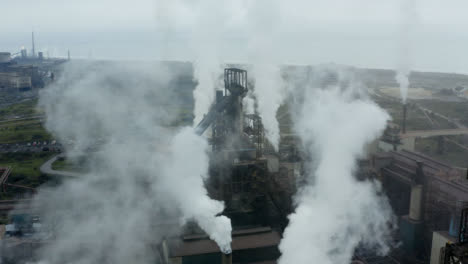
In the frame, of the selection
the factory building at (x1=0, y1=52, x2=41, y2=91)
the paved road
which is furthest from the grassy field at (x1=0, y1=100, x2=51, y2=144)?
the factory building at (x1=0, y1=52, x2=41, y2=91)

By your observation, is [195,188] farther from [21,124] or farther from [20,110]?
[20,110]

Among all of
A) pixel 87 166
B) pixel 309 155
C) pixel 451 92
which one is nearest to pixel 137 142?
pixel 87 166

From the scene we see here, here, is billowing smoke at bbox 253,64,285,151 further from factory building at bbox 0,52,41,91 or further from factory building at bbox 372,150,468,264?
factory building at bbox 0,52,41,91

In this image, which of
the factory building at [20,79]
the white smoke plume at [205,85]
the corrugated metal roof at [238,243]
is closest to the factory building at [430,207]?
the corrugated metal roof at [238,243]

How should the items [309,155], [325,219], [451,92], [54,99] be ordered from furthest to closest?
[451,92] → [54,99] → [309,155] → [325,219]

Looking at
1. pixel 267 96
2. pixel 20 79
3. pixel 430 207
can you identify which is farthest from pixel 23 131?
pixel 430 207

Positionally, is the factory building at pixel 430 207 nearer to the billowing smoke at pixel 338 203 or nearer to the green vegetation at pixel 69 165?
the billowing smoke at pixel 338 203

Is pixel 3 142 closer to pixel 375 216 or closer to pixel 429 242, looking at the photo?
pixel 375 216
